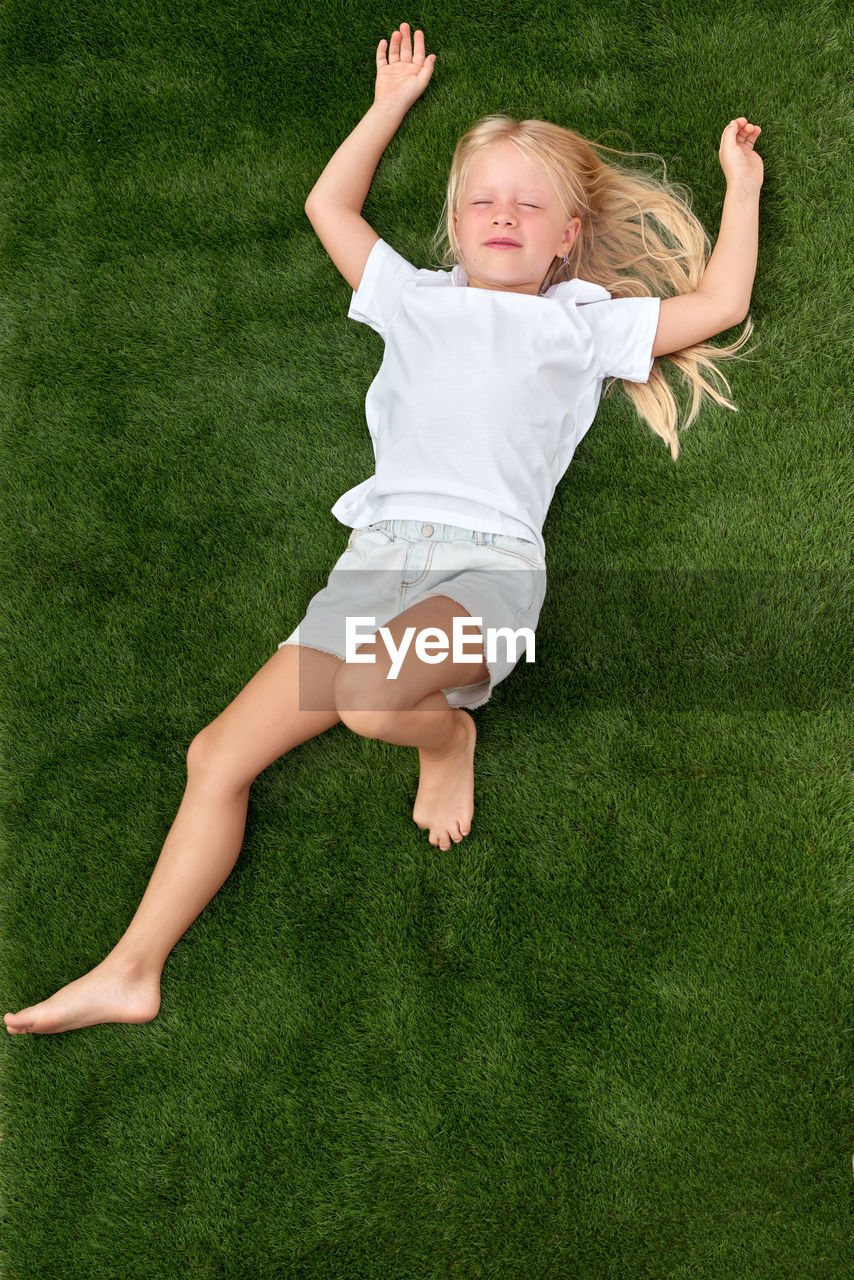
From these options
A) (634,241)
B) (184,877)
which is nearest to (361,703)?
(184,877)

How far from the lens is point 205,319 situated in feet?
7.70

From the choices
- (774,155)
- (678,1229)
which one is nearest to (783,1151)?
(678,1229)

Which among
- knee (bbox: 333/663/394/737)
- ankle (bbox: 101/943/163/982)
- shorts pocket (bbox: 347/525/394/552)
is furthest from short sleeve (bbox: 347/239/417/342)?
ankle (bbox: 101/943/163/982)

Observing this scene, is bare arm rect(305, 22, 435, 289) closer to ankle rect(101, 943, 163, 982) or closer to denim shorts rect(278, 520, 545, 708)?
denim shorts rect(278, 520, 545, 708)

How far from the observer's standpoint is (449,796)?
6.84ft

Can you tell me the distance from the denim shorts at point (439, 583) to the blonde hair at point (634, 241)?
548 millimetres

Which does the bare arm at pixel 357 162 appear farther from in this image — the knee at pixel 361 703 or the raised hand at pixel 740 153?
the knee at pixel 361 703

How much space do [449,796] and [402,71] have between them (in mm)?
1785

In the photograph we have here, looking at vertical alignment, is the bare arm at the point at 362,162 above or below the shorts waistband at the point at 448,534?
above

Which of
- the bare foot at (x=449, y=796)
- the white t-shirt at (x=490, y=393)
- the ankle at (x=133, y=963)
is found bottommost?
the ankle at (x=133, y=963)

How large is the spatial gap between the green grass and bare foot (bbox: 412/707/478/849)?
0.05 m

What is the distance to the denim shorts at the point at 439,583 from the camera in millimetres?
1914

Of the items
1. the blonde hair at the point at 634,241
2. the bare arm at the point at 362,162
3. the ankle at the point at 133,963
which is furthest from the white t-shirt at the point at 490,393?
the ankle at the point at 133,963

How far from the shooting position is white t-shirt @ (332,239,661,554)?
6.44 feet
